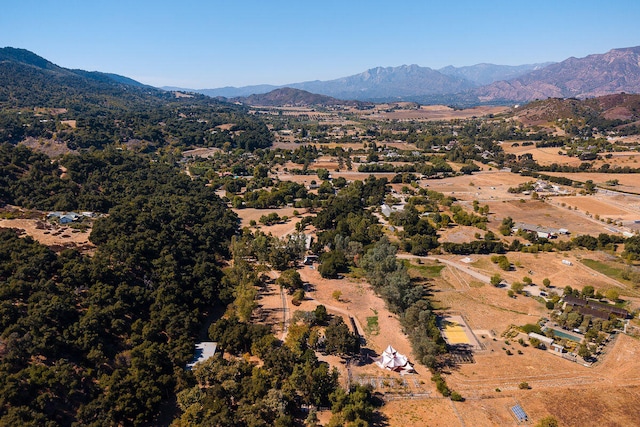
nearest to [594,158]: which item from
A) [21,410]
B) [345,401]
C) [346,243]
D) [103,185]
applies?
[346,243]

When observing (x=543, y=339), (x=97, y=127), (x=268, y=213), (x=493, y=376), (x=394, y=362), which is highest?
(x=97, y=127)

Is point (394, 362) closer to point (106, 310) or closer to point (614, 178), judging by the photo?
point (106, 310)

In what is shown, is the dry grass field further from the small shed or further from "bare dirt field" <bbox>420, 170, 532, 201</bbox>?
"bare dirt field" <bbox>420, 170, 532, 201</bbox>

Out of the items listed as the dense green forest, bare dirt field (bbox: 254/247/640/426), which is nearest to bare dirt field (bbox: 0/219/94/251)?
the dense green forest

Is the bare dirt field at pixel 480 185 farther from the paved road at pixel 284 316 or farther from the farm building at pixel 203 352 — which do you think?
the farm building at pixel 203 352

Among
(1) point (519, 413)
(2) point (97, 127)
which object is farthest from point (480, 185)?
(2) point (97, 127)

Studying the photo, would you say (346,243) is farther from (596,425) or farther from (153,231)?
(596,425)
